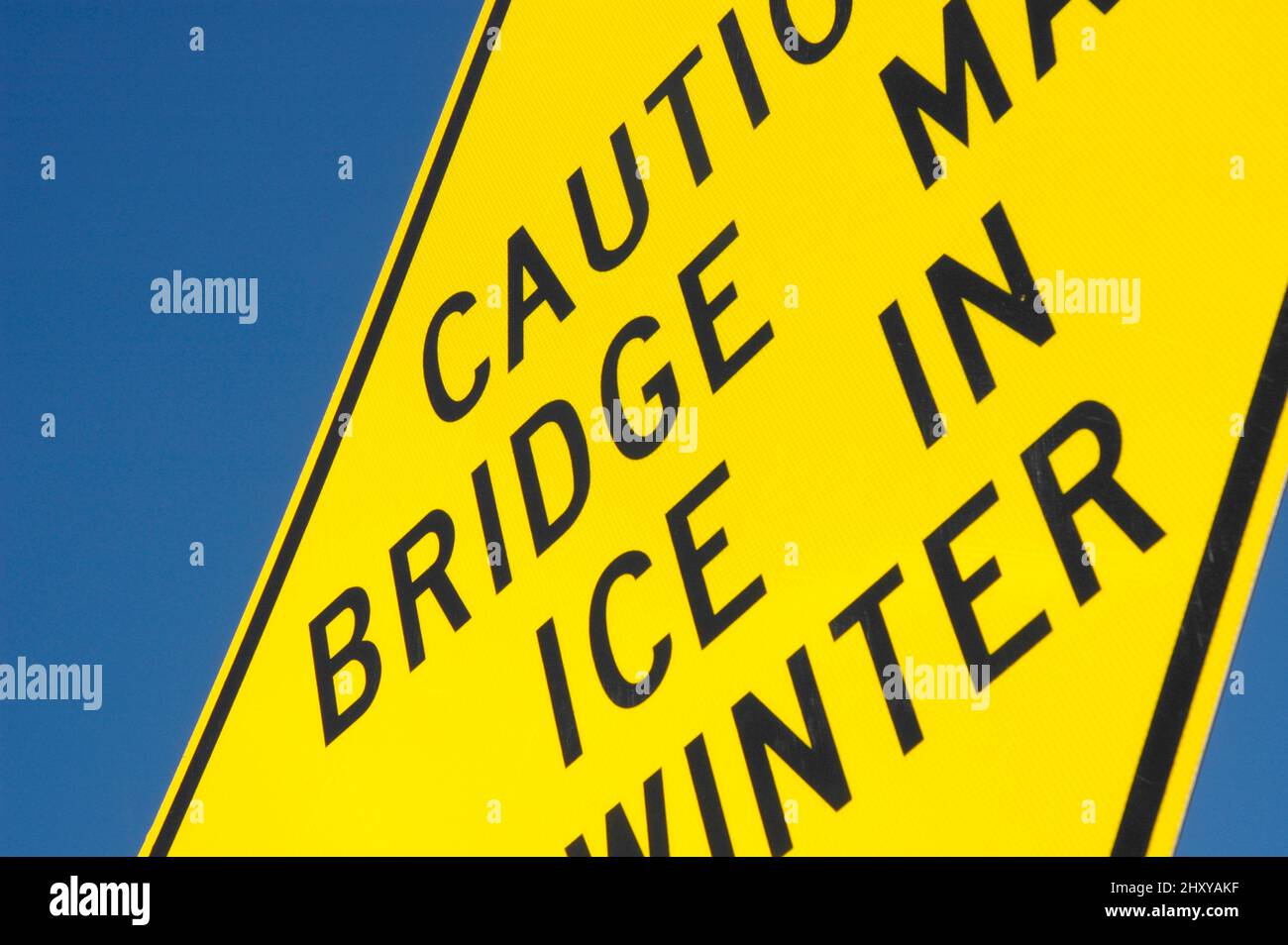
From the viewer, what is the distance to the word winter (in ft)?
7.92

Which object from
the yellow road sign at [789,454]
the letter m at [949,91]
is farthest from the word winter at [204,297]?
the letter m at [949,91]

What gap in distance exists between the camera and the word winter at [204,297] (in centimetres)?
241

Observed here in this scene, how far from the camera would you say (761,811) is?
206 centimetres

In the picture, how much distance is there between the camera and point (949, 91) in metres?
2.12

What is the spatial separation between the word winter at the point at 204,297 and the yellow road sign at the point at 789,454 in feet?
0.79

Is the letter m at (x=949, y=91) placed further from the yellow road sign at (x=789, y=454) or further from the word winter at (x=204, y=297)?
the word winter at (x=204, y=297)

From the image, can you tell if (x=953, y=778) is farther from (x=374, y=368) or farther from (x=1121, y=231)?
(x=374, y=368)

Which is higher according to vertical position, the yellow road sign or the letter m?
the letter m

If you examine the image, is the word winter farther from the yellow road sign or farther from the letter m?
the letter m

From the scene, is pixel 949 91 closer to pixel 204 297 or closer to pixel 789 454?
pixel 789 454

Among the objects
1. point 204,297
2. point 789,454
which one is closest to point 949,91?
point 789,454

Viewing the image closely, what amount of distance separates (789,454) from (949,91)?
2.23ft

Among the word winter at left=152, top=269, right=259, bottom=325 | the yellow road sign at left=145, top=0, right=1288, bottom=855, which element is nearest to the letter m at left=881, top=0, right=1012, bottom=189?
the yellow road sign at left=145, top=0, right=1288, bottom=855

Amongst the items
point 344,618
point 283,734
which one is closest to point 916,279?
point 344,618
